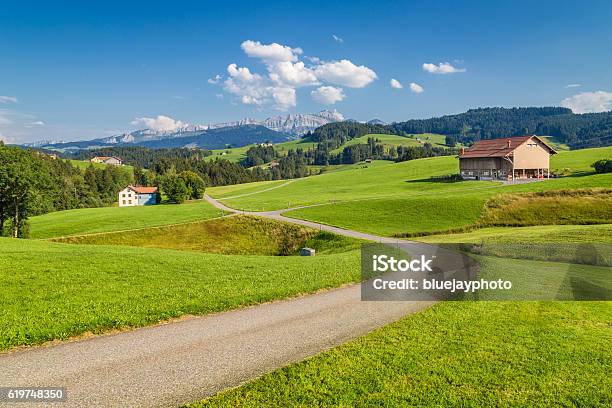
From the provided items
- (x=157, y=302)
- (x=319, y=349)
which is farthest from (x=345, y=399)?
(x=157, y=302)

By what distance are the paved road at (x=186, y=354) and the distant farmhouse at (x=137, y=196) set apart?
12628 cm

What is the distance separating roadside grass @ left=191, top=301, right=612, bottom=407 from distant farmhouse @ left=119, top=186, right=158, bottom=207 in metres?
131

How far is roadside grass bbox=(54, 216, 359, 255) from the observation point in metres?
54.4

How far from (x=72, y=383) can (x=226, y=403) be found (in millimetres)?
4644

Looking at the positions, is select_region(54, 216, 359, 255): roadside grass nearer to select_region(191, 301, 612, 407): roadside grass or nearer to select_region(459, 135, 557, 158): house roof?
select_region(191, 301, 612, 407): roadside grass

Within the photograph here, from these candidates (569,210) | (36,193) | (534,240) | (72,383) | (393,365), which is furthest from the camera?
(36,193)

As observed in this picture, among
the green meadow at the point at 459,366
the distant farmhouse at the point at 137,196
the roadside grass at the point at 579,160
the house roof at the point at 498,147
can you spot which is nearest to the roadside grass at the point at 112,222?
the distant farmhouse at the point at 137,196

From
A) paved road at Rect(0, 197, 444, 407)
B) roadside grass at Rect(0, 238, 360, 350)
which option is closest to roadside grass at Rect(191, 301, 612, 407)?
paved road at Rect(0, 197, 444, 407)

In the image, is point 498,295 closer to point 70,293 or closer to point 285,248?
point 70,293

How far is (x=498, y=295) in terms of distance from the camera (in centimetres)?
2033

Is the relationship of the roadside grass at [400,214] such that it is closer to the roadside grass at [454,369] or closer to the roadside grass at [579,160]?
the roadside grass at [454,369]

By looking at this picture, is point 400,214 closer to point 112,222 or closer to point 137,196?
point 112,222

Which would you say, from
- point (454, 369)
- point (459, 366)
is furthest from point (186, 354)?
point (459, 366)

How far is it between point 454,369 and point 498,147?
9352 cm
